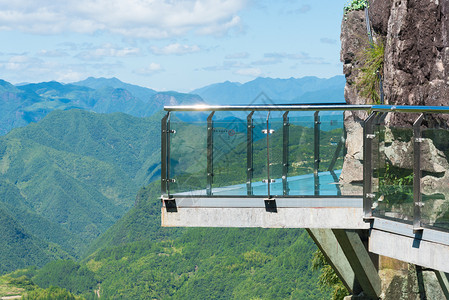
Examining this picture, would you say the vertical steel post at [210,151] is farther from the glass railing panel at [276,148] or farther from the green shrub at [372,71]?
the green shrub at [372,71]

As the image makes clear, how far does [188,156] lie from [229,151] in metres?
0.50

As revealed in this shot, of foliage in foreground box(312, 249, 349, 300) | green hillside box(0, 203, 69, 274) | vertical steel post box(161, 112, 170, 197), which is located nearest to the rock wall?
vertical steel post box(161, 112, 170, 197)

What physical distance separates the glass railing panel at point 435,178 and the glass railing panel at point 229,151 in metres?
2.47

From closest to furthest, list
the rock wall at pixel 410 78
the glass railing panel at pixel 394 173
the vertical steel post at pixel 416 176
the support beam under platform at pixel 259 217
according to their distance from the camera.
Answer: the vertical steel post at pixel 416 176
the glass railing panel at pixel 394 173
the support beam under platform at pixel 259 217
the rock wall at pixel 410 78

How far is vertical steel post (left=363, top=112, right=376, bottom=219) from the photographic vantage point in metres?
6.38

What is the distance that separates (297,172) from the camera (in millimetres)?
7695

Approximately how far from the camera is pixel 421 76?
8.64 metres

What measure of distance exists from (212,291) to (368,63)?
10932 centimetres

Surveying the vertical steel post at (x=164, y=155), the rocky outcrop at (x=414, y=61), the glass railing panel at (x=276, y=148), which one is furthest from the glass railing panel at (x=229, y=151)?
the rocky outcrop at (x=414, y=61)

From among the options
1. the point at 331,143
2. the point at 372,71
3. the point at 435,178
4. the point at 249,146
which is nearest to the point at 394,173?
the point at 435,178

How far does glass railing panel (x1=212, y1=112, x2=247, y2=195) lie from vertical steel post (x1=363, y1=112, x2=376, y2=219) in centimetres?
167

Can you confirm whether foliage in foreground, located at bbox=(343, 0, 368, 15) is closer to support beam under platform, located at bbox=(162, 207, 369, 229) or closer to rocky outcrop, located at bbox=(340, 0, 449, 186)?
rocky outcrop, located at bbox=(340, 0, 449, 186)

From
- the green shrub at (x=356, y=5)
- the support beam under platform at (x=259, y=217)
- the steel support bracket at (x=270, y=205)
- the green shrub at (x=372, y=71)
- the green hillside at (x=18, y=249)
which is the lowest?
the green hillside at (x=18, y=249)

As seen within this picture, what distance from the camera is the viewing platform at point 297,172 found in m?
6.36
